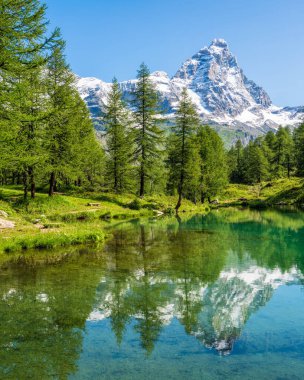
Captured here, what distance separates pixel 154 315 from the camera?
11102mm

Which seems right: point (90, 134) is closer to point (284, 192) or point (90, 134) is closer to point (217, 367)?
point (284, 192)

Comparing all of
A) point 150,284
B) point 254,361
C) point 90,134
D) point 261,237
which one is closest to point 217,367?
point 254,361

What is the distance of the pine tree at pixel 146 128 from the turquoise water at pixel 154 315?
33897 mm

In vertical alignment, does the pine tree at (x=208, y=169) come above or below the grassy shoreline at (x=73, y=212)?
above

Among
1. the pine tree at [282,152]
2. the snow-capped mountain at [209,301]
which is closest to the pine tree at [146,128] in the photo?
the snow-capped mountain at [209,301]

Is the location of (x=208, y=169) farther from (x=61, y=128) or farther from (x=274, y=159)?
(x=274, y=159)

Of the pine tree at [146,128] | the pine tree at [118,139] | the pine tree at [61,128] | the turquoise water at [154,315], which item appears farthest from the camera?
the pine tree at [118,139]

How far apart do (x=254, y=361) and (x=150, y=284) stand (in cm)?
666

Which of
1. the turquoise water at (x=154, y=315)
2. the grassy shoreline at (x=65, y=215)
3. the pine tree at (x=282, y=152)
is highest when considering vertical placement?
the pine tree at (x=282, y=152)

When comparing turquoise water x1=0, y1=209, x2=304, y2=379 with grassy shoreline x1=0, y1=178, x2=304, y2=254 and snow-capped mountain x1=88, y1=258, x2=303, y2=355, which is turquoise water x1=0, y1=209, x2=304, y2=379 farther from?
grassy shoreline x1=0, y1=178, x2=304, y2=254

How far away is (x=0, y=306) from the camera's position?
11617mm

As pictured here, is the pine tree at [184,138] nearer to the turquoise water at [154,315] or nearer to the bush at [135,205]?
the bush at [135,205]

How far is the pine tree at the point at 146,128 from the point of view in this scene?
5372 centimetres

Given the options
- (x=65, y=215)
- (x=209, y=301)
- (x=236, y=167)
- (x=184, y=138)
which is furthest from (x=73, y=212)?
(x=236, y=167)
